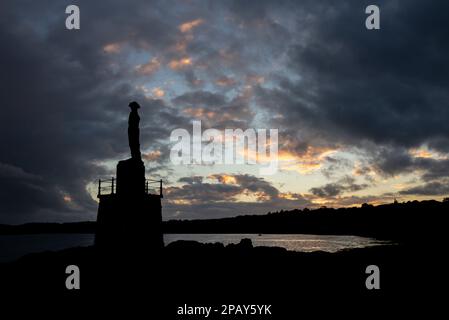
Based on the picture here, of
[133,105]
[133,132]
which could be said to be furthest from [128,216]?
[133,105]

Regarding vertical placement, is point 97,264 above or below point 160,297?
above

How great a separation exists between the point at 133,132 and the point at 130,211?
14.3ft

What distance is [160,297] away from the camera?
22.3 metres

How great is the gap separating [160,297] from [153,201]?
581cm

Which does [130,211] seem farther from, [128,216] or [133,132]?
[133,132]

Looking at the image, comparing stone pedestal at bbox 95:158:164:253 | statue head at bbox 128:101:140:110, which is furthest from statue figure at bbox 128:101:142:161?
stone pedestal at bbox 95:158:164:253

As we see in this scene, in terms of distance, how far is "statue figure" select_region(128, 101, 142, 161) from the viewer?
21188 millimetres

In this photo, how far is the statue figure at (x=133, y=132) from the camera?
21188 millimetres

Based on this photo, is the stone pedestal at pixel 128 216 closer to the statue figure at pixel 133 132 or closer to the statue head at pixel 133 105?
the statue figure at pixel 133 132

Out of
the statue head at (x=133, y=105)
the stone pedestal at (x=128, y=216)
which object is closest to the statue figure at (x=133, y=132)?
the statue head at (x=133, y=105)

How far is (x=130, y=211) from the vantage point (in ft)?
65.6
